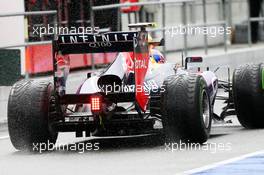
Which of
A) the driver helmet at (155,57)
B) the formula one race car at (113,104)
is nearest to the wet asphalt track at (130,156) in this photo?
the formula one race car at (113,104)

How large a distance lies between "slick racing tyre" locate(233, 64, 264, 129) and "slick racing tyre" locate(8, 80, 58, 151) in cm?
285

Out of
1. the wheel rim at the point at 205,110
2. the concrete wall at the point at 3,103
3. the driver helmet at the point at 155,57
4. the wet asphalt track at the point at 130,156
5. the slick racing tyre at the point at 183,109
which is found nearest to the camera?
the wet asphalt track at the point at 130,156

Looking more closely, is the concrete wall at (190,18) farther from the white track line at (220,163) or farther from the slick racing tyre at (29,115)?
the white track line at (220,163)

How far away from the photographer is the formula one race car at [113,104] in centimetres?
1340

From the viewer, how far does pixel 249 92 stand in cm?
1517

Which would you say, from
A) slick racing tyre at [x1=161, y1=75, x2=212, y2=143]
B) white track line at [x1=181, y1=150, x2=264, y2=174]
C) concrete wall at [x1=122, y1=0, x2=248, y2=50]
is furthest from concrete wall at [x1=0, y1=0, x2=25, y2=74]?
white track line at [x1=181, y1=150, x2=264, y2=174]

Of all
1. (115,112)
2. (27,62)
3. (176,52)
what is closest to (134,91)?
(115,112)

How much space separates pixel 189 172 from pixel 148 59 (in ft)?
10.2

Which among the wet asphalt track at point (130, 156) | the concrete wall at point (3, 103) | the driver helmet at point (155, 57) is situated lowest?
the wet asphalt track at point (130, 156)

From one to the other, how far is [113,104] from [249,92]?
2.27 m

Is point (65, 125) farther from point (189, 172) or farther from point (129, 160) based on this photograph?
point (189, 172)

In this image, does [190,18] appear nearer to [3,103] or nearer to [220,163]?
[3,103]

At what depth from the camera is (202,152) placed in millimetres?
13164

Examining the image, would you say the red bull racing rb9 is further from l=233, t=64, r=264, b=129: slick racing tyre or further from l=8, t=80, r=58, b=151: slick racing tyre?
l=233, t=64, r=264, b=129: slick racing tyre
